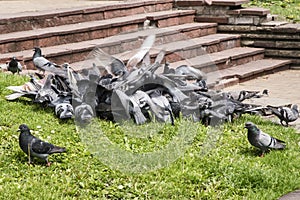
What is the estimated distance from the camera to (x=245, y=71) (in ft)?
34.1

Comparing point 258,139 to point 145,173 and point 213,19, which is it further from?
point 213,19

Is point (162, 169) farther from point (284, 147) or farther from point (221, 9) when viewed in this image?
point (221, 9)

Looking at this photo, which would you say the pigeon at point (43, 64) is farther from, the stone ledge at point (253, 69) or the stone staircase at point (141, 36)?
the stone ledge at point (253, 69)

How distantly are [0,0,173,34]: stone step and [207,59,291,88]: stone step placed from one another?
6.10ft

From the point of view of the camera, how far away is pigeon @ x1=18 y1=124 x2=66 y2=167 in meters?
5.04

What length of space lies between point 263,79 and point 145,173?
572 cm

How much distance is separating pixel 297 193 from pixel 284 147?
922 millimetres

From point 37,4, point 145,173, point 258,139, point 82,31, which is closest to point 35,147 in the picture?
point 145,173

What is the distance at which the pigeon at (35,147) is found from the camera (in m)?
5.04

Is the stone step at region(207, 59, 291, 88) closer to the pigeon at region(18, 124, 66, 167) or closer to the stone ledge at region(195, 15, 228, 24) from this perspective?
the stone ledge at region(195, 15, 228, 24)

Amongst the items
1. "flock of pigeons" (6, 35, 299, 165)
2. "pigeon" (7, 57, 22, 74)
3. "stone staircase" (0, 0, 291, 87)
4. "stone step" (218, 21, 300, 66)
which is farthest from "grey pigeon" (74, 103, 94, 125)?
"stone step" (218, 21, 300, 66)

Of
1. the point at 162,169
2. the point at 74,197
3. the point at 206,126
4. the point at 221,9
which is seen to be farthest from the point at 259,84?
the point at 74,197

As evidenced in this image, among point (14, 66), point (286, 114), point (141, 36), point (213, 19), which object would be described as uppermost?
point (141, 36)

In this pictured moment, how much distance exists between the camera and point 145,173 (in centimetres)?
514
